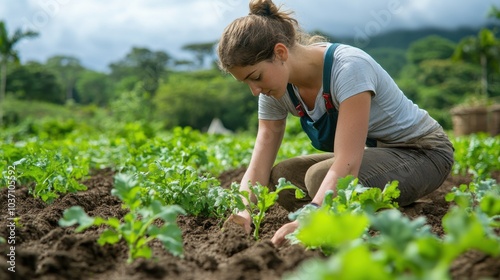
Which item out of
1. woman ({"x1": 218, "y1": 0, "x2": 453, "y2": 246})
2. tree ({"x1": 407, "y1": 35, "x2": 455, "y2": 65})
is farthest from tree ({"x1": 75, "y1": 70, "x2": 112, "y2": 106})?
woman ({"x1": 218, "y1": 0, "x2": 453, "y2": 246})

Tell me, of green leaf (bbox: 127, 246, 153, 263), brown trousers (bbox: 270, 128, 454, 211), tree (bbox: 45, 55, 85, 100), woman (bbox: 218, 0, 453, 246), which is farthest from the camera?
tree (bbox: 45, 55, 85, 100)

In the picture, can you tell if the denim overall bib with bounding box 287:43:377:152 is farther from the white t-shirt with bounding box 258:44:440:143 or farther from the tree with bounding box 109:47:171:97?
the tree with bounding box 109:47:171:97

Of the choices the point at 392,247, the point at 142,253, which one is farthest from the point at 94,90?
the point at 392,247

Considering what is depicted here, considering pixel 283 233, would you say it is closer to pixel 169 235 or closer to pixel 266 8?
pixel 169 235

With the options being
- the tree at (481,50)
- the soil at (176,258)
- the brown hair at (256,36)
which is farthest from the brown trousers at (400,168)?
the tree at (481,50)

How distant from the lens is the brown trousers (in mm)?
3145

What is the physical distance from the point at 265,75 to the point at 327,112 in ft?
1.65

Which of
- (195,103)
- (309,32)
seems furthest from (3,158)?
(195,103)

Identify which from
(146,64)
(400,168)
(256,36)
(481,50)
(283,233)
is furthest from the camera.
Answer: (146,64)

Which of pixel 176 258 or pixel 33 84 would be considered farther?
pixel 33 84

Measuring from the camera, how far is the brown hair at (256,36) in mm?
2752

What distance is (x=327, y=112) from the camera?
3127 millimetres

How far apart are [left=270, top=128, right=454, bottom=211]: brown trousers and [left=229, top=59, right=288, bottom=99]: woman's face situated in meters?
0.57

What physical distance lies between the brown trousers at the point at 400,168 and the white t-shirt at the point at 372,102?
0.26 ft
